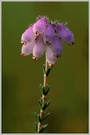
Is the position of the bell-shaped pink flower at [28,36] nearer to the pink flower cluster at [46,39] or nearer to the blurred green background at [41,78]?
the pink flower cluster at [46,39]

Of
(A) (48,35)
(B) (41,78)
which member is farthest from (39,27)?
(B) (41,78)

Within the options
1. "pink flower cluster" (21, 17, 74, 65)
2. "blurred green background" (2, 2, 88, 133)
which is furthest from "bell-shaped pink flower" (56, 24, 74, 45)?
"blurred green background" (2, 2, 88, 133)

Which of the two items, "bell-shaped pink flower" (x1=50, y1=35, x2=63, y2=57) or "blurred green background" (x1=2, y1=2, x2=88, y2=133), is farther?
"blurred green background" (x1=2, y1=2, x2=88, y2=133)

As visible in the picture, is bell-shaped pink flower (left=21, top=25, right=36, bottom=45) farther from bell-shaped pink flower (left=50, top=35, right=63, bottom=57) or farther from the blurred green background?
the blurred green background

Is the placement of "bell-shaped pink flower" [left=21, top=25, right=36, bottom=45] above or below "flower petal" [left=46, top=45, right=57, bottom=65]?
above

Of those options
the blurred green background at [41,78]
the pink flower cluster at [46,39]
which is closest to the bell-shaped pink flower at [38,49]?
the pink flower cluster at [46,39]
